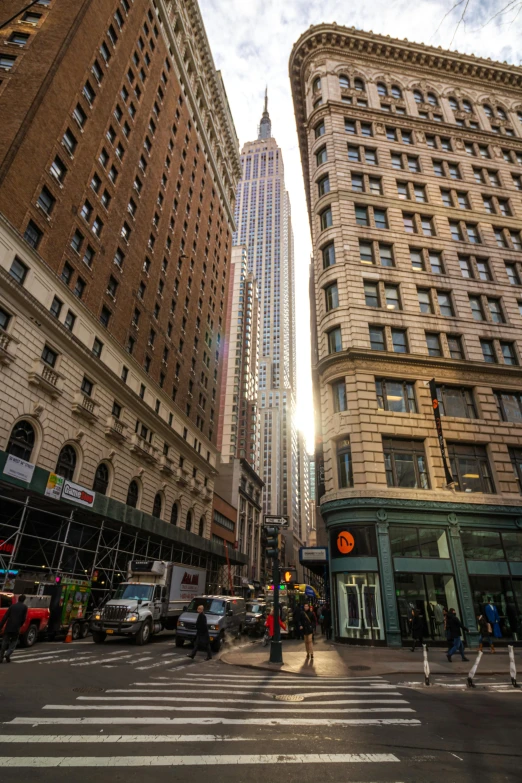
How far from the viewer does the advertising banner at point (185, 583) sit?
2472 centimetres

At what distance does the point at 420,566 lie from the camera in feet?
73.3

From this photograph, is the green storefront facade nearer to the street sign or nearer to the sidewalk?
the sidewalk

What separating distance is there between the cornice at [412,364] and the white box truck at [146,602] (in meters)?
15.1

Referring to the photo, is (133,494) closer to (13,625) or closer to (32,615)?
(32,615)

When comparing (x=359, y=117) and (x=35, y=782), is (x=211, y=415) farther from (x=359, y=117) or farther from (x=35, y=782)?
(x=35, y=782)

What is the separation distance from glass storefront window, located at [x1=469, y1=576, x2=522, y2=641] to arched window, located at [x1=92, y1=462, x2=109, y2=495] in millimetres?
23791

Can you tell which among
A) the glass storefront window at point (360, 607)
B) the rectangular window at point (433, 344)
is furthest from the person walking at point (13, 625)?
the rectangular window at point (433, 344)

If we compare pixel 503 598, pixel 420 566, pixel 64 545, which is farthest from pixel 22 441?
pixel 503 598

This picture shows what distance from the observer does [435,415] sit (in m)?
25.2

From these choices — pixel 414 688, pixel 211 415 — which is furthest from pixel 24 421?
pixel 211 415

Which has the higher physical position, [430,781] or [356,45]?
[356,45]

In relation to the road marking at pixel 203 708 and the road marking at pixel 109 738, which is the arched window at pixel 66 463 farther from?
the road marking at pixel 109 738

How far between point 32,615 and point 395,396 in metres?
20.9

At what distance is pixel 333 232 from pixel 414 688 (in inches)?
1073
